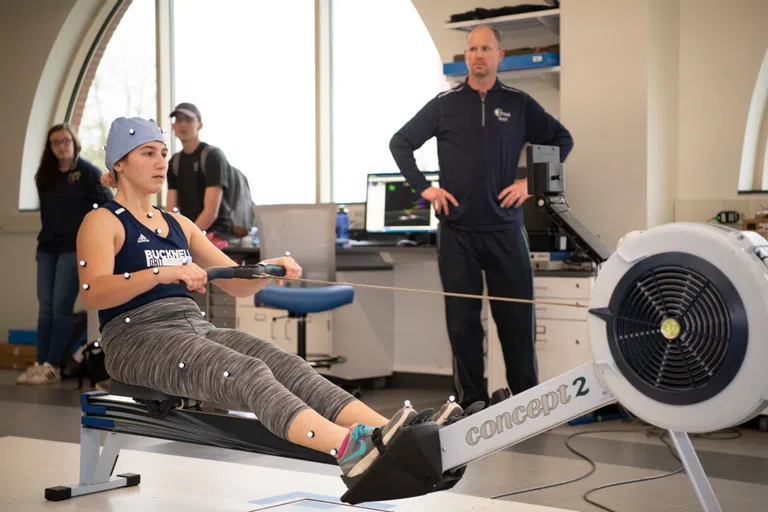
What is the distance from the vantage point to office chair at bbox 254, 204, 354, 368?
5469mm

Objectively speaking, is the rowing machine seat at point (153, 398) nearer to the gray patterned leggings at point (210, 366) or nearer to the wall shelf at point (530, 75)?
the gray patterned leggings at point (210, 366)

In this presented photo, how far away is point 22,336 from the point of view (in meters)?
7.44

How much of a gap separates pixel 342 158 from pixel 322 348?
5.13 ft

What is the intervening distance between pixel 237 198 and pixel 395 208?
0.91 metres

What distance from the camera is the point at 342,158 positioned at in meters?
6.91

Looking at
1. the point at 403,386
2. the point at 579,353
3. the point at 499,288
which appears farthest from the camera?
the point at 403,386

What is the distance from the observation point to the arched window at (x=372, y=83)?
6.50 m

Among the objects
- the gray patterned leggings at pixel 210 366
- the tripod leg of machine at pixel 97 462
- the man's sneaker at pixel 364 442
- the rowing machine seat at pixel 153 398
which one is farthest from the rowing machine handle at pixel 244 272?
the tripod leg of machine at pixel 97 462

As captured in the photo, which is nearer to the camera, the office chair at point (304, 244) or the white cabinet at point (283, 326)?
the office chair at point (304, 244)

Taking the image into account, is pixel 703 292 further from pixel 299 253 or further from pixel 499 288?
pixel 299 253

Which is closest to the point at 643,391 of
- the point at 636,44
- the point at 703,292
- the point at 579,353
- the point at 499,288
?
the point at 703,292

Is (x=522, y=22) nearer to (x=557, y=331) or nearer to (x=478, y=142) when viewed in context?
(x=478, y=142)

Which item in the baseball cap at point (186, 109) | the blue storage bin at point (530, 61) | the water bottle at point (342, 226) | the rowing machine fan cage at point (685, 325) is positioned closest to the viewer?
the rowing machine fan cage at point (685, 325)

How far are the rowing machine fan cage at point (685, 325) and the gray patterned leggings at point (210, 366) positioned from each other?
0.79 m
